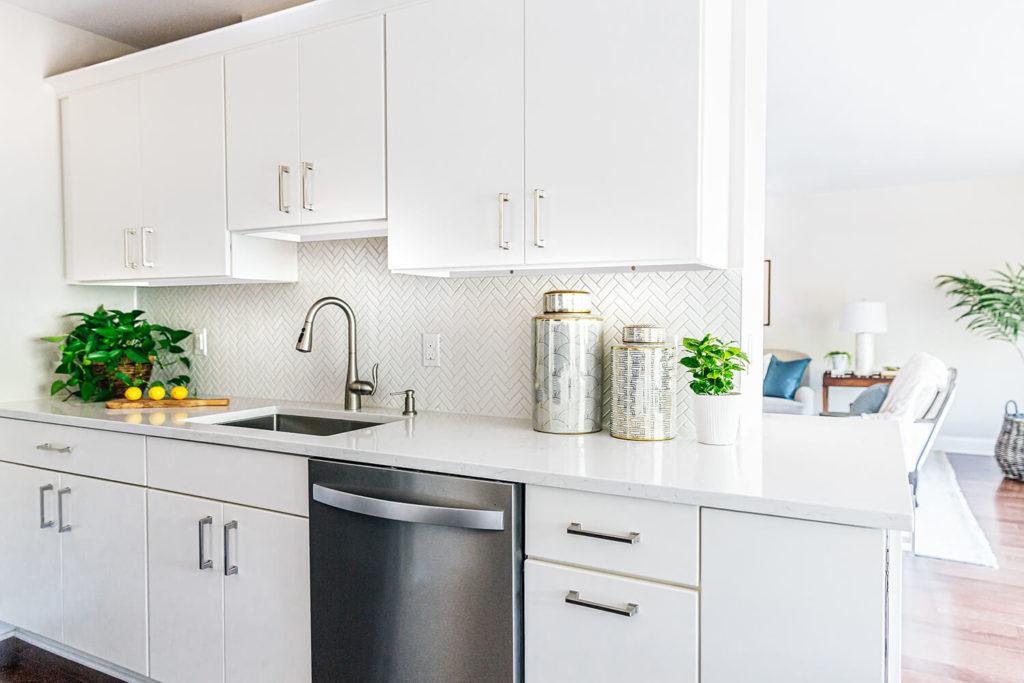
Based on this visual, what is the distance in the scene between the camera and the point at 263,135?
219 cm

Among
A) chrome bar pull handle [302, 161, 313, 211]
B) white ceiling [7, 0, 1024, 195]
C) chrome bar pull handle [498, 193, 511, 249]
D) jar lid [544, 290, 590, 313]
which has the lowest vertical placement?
jar lid [544, 290, 590, 313]

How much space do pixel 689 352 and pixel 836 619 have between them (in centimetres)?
88

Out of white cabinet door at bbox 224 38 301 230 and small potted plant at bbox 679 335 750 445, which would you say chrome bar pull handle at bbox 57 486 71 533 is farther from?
A: small potted plant at bbox 679 335 750 445

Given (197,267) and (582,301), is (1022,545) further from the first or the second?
(197,267)

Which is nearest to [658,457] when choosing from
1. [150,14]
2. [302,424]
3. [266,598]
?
[266,598]

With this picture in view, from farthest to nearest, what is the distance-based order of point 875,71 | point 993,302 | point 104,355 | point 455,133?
point 993,302
point 875,71
point 104,355
point 455,133

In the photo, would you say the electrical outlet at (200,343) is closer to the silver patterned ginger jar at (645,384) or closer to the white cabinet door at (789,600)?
the silver patterned ginger jar at (645,384)

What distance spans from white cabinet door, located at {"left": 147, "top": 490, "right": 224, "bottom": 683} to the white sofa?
4.06 m

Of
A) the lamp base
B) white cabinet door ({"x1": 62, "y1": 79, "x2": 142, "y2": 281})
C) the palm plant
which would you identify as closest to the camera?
white cabinet door ({"x1": 62, "y1": 79, "x2": 142, "y2": 281})

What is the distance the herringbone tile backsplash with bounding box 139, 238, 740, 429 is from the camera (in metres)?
1.93

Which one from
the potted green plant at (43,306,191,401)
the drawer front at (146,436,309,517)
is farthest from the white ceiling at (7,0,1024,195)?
the drawer front at (146,436,309,517)

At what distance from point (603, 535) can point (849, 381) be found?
5.62 meters

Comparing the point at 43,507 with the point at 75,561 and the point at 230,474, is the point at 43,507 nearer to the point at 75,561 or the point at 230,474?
the point at 75,561

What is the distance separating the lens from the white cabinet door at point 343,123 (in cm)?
197
